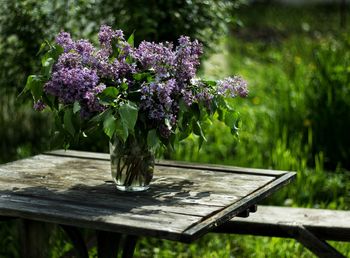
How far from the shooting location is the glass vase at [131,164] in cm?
267

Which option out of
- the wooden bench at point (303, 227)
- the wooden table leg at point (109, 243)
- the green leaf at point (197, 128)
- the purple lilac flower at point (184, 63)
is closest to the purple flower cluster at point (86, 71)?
the purple lilac flower at point (184, 63)

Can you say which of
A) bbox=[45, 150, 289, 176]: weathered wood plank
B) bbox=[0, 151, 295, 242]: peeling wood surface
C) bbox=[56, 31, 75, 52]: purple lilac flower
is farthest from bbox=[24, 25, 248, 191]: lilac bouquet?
bbox=[45, 150, 289, 176]: weathered wood plank

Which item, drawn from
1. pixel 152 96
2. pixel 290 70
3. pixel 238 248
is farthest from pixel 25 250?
pixel 290 70

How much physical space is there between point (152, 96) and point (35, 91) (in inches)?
15.6

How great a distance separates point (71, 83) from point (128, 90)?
21cm

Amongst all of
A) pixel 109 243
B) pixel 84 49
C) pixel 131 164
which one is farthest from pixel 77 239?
pixel 84 49

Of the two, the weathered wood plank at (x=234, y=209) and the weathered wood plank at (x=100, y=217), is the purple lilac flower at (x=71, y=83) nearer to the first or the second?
the weathered wood plank at (x=100, y=217)

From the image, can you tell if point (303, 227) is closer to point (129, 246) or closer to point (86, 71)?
point (129, 246)

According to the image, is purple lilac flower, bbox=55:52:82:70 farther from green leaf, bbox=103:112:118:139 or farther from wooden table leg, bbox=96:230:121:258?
wooden table leg, bbox=96:230:121:258

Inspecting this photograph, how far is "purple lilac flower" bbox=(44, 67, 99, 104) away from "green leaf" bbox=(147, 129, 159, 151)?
24 centimetres

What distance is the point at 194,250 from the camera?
4.10 m

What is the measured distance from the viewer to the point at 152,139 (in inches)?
99.6

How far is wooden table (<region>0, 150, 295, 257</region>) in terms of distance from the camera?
92.5 inches

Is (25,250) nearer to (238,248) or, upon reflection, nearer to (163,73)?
(163,73)
